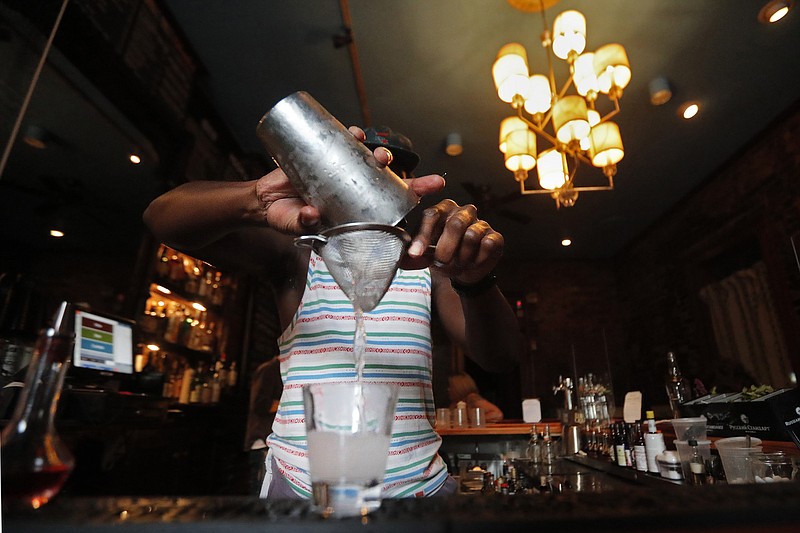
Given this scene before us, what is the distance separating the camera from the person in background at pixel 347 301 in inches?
29.8

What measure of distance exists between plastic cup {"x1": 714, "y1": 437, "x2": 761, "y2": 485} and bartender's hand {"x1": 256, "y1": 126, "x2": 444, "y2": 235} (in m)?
1.47

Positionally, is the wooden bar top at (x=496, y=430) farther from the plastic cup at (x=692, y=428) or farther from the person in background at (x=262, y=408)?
the person in background at (x=262, y=408)

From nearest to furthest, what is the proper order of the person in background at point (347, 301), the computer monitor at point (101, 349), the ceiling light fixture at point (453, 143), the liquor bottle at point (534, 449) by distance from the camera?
the person in background at point (347, 301) → the computer monitor at point (101, 349) → the liquor bottle at point (534, 449) → the ceiling light fixture at point (453, 143)

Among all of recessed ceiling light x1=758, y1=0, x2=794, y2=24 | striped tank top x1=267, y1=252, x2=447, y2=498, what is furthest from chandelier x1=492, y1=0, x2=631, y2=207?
striped tank top x1=267, y1=252, x2=447, y2=498

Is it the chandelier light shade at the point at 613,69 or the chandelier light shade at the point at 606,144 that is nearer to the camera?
the chandelier light shade at the point at 613,69

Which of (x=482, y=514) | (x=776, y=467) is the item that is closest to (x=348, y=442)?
(x=482, y=514)

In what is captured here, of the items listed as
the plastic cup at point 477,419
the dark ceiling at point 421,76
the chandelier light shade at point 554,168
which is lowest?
the plastic cup at point 477,419

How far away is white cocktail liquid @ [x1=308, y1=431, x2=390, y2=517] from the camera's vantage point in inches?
16.6

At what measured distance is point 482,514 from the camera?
0.35m

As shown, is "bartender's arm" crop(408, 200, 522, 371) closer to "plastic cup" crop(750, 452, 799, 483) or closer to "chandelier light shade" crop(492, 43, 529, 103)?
"plastic cup" crop(750, 452, 799, 483)

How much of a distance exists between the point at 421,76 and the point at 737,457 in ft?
9.63

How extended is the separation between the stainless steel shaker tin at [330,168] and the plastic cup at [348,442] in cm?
27

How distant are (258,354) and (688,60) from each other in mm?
4669

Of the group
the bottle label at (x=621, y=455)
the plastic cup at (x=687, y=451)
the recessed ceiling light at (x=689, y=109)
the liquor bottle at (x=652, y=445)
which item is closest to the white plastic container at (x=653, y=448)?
A: the liquor bottle at (x=652, y=445)
